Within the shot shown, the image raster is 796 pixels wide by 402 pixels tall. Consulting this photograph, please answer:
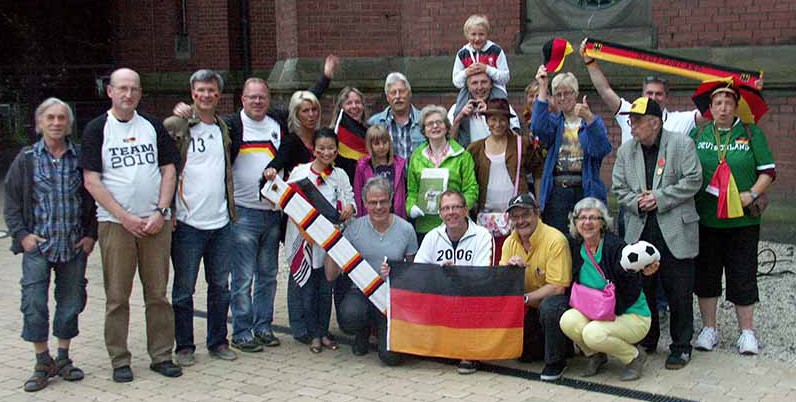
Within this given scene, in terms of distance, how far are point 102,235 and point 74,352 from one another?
129 cm

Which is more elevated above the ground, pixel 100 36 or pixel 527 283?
pixel 100 36

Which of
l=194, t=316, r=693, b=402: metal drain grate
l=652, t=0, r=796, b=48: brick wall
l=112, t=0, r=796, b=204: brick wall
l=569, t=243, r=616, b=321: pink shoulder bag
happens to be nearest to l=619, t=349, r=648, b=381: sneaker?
l=194, t=316, r=693, b=402: metal drain grate

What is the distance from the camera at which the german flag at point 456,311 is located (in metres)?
6.25

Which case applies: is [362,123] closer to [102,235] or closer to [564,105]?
[564,105]

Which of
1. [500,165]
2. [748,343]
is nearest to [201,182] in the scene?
[500,165]

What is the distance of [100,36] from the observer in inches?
1000

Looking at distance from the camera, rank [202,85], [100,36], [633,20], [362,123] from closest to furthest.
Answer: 1. [202,85]
2. [362,123]
3. [633,20]
4. [100,36]

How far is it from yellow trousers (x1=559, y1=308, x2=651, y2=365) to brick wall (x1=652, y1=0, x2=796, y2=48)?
507 centimetres

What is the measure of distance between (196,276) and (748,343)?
3716 millimetres

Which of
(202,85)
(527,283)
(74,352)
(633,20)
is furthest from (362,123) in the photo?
(633,20)

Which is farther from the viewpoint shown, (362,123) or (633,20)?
(633,20)

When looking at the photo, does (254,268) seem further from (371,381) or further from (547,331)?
(547,331)

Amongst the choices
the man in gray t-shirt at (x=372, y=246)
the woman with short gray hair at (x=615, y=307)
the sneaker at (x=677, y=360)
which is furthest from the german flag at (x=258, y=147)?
the sneaker at (x=677, y=360)

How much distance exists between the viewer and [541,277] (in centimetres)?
634
